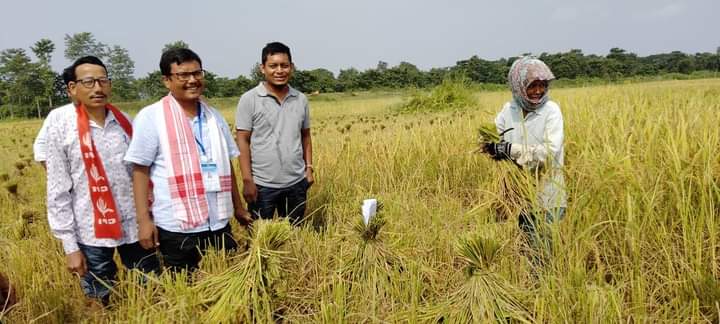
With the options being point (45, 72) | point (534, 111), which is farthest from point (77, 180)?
point (45, 72)

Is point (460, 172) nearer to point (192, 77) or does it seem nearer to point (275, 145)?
point (275, 145)

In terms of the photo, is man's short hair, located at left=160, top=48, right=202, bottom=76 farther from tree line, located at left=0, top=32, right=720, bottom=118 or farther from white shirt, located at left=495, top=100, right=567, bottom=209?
tree line, located at left=0, top=32, right=720, bottom=118

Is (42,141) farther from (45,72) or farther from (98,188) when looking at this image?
(45,72)

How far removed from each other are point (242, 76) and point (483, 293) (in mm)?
44946

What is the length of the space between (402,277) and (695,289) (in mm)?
1113

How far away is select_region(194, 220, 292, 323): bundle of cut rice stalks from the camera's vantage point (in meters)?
1.60

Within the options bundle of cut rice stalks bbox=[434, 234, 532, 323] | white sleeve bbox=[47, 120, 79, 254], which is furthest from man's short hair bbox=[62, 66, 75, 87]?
Result: bundle of cut rice stalks bbox=[434, 234, 532, 323]

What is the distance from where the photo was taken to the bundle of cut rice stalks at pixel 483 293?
1445 millimetres

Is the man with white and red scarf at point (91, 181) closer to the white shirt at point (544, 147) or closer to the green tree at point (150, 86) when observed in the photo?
the white shirt at point (544, 147)

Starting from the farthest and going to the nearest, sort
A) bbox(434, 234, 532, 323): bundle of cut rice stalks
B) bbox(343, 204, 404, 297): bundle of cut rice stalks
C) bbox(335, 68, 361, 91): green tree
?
1. bbox(335, 68, 361, 91): green tree
2. bbox(343, 204, 404, 297): bundle of cut rice stalks
3. bbox(434, 234, 532, 323): bundle of cut rice stalks

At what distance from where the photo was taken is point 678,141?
217cm

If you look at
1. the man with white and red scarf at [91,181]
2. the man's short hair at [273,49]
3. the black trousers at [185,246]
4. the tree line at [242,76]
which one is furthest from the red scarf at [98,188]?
the tree line at [242,76]

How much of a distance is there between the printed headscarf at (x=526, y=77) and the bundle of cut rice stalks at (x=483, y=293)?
108cm

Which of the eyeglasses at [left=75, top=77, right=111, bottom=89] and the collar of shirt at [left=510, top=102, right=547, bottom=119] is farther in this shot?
the collar of shirt at [left=510, top=102, right=547, bottom=119]
